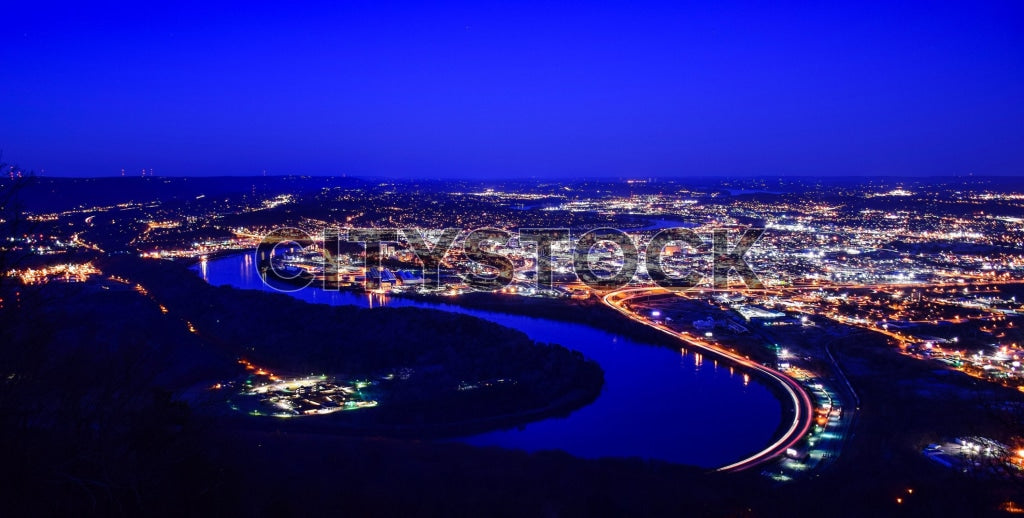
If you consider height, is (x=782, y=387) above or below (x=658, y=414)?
above

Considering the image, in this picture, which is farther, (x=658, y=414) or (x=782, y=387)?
(x=782, y=387)

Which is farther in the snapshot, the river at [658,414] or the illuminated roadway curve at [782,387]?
the river at [658,414]

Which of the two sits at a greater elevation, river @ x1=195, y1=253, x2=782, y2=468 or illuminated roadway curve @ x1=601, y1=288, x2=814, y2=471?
illuminated roadway curve @ x1=601, y1=288, x2=814, y2=471

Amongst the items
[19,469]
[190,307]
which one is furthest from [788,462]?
[190,307]

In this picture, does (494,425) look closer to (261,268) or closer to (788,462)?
(788,462)

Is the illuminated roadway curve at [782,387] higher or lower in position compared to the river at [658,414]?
higher
